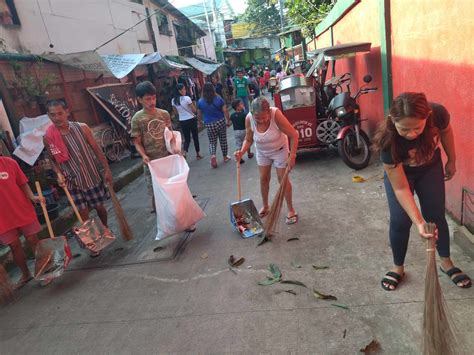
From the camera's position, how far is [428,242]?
1973mm

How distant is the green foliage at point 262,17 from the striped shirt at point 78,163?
130 ft

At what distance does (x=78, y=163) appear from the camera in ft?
12.5

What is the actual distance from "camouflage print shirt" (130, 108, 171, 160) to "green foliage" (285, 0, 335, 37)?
12.0 metres

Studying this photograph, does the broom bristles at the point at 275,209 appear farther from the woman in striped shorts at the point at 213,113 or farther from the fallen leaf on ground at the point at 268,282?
the woman in striped shorts at the point at 213,113

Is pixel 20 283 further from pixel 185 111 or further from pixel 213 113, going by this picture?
pixel 185 111

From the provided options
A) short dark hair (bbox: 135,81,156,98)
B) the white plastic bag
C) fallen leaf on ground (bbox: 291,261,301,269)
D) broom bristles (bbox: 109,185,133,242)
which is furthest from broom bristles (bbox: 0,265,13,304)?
fallen leaf on ground (bbox: 291,261,301,269)

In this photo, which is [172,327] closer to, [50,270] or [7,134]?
[50,270]

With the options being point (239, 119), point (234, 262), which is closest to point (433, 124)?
point (234, 262)

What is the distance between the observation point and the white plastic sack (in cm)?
378

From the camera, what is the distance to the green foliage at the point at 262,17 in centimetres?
3969

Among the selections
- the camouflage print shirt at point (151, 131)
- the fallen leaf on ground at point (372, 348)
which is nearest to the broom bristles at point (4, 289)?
the camouflage print shirt at point (151, 131)

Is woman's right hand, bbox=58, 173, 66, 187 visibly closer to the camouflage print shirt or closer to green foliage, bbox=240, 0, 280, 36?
the camouflage print shirt

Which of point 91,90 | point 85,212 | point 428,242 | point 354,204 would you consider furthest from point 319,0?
point 428,242

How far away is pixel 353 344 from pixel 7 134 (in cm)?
581
